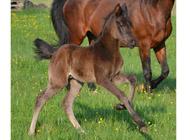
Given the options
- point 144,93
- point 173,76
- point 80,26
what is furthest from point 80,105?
point 173,76

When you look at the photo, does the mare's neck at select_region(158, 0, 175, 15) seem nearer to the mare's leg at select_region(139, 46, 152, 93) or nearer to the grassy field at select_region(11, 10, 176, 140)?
the mare's leg at select_region(139, 46, 152, 93)

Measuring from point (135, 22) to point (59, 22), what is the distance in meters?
1.73

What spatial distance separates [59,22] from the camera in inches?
429

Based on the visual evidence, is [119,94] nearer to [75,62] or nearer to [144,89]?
[75,62]

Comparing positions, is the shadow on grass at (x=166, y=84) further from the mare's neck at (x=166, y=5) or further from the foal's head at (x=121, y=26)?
the foal's head at (x=121, y=26)

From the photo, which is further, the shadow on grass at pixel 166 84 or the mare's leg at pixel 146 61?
the shadow on grass at pixel 166 84

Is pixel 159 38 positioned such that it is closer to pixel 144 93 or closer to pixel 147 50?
pixel 147 50

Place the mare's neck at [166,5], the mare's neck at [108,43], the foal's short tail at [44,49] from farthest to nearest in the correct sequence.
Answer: the mare's neck at [166,5], the foal's short tail at [44,49], the mare's neck at [108,43]

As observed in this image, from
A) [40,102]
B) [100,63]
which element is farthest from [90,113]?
[100,63]

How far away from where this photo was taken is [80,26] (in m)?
11.0

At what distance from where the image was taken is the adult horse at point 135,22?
970cm

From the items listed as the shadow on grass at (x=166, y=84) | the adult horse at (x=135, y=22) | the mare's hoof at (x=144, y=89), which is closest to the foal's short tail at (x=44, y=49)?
the adult horse at (x=135, y=22)

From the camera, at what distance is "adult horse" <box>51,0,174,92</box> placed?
9.70 meters

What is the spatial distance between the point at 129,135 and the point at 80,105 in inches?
75.3
